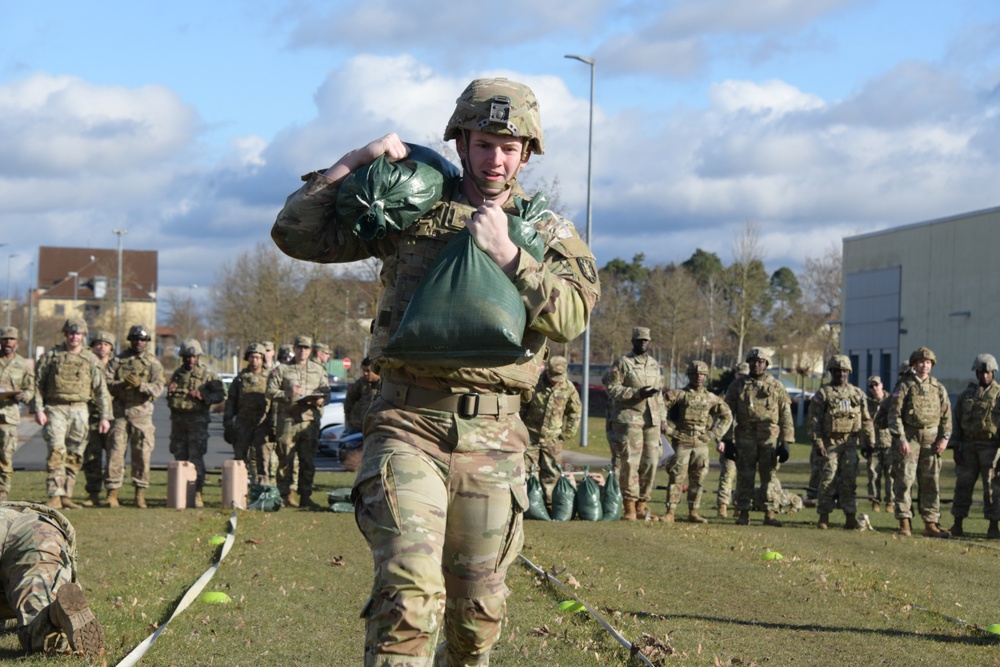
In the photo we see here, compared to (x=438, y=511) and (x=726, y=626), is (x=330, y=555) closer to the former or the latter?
(x=726, y=626)

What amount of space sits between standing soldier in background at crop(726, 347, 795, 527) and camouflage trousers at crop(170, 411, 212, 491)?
25.0 ft

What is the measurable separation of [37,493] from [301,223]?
14.8 metres

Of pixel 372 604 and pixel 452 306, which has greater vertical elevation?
pixel 452 306

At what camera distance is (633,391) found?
16703 millimetres

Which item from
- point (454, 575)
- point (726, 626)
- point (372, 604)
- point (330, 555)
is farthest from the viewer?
→ point (330, 555)

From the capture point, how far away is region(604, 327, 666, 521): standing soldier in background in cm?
1684

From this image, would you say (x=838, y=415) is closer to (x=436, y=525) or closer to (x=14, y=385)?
(x=14, y=385)

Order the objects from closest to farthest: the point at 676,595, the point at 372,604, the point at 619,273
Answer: the point at 372,604, the point at 676,595, the point at 619,273

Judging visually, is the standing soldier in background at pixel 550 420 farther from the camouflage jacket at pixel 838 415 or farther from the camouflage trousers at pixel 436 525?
the camouflage trousers at pixel 436 525

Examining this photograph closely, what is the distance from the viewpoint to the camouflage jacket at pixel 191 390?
60.0 feet

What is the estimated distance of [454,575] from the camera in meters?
4.93

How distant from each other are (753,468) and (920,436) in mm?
2277

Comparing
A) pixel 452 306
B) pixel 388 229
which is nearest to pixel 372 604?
pixel 452 306

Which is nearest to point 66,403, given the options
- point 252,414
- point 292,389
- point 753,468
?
point 292,389
